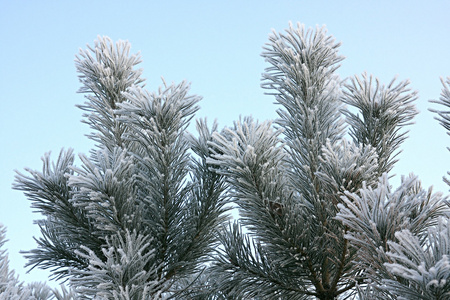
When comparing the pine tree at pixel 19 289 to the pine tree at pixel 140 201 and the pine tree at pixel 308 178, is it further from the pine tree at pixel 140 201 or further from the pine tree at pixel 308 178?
the pine tree at pixel 308 178

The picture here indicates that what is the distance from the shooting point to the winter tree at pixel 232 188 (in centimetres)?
157

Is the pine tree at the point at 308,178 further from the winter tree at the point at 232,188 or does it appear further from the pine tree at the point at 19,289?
the pine tree at the point at 19,289

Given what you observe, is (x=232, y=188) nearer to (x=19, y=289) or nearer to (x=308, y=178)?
(x=308, y=178)

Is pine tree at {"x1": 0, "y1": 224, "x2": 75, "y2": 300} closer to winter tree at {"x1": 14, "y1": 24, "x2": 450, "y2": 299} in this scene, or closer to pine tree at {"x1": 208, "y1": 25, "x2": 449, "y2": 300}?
winter tree at {"x1": 14, "y1": 24, "x2": 450, "y2": 299}

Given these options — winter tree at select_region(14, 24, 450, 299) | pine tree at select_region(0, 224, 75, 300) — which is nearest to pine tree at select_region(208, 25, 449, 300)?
winter tree at select_region(14, 24, 450, 299)

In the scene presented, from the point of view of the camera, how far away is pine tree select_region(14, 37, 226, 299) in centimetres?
160

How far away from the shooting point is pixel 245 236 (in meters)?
1.93

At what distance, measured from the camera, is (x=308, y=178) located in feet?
5.89

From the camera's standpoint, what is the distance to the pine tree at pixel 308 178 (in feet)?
5.10

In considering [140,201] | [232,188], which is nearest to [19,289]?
[140,201]

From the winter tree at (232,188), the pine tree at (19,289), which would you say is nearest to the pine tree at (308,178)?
the winter tree at (232,188)

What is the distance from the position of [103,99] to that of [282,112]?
2.65 feet

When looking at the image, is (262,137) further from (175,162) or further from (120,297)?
(120,297)

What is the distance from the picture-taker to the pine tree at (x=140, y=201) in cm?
160
